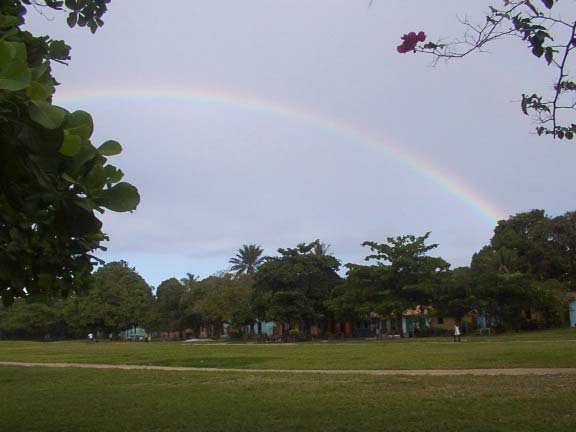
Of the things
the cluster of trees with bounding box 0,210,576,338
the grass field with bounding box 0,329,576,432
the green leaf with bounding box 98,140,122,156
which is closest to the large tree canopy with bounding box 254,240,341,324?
the cluster of trees with bounding box 0,210,576,338

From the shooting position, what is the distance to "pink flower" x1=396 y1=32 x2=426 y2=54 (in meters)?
5.34

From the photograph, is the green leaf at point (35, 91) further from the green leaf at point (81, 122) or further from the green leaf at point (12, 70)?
the green leaf at point (81, 122)

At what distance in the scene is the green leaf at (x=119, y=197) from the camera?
300cm

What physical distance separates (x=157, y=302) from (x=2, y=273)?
251 feet

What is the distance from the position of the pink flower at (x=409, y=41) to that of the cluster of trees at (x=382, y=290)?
29.4 meters

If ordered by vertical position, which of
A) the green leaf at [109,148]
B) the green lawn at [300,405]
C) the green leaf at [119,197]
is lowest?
the green lawn at [300,405]

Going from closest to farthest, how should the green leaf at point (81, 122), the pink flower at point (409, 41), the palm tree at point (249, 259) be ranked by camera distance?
the green leaf at point (81, 122) < the pink flower at point (409, 41) < the palm tree at point (249, 259)

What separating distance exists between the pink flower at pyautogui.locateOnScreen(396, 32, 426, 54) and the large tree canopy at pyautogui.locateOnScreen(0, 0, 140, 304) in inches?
128

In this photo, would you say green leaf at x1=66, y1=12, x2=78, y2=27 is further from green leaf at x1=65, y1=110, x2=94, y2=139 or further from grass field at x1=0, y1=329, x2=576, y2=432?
grass field at x1=0, y1=329, x2=576, y2=432

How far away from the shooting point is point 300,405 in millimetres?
9508

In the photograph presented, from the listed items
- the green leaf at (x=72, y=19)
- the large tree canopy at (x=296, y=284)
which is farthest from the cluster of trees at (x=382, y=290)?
the green leaf at (x=72, y=19)

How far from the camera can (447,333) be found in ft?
159

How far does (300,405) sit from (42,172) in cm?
748

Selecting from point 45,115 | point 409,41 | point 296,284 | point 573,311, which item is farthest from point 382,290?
point 45,115
